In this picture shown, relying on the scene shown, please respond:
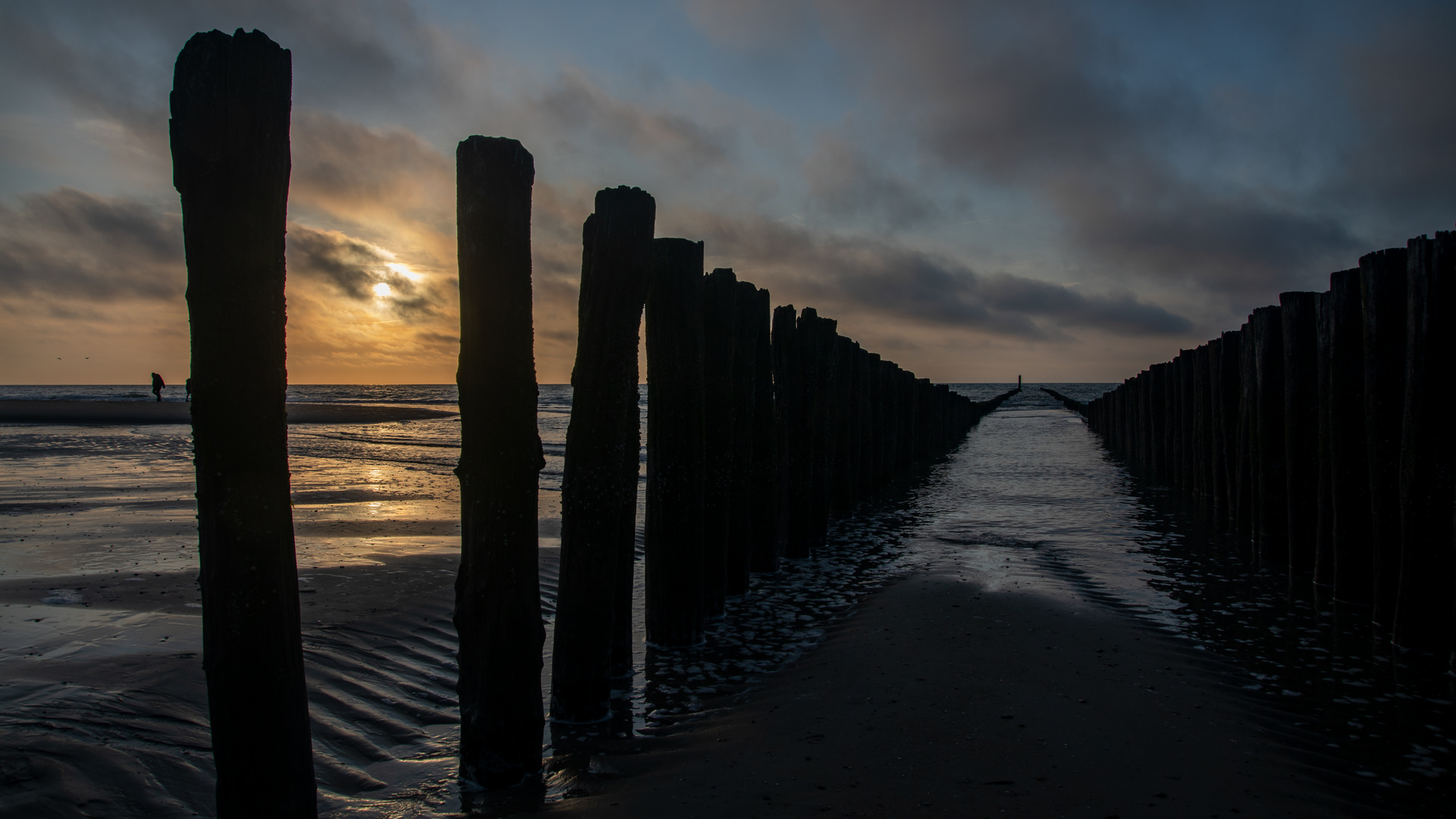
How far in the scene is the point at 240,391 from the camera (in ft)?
8.17

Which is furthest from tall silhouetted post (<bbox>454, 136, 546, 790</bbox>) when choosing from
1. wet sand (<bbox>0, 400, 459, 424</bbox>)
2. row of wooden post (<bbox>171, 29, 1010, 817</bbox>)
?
wet sand (<bbox>0, 400, 459, 424</bbox>)

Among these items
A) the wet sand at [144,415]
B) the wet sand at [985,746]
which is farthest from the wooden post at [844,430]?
the wet sand at [144,415]

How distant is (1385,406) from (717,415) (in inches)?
172

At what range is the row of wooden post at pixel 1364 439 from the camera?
15.5 ft

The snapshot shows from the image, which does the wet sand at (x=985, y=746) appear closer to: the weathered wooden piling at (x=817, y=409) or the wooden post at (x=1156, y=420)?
the weathered wooden piling at (x=817, y=409)

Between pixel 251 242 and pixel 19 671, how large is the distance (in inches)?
115

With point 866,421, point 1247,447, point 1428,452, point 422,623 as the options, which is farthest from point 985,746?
point 866,421

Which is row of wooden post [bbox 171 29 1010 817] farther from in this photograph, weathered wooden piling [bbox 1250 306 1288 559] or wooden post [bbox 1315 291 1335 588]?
weathered wooden piling [bbox 1250 306 1288 559]

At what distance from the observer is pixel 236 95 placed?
247cm

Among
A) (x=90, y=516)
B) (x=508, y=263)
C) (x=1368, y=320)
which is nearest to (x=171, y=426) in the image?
(x=90, y=516)

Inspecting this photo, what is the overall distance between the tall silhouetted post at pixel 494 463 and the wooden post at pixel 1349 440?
18.5 feet

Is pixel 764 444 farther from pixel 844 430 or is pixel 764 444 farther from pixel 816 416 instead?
pixel 844 430

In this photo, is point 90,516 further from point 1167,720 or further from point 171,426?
point 171,426

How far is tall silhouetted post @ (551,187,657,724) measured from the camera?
397 cm
